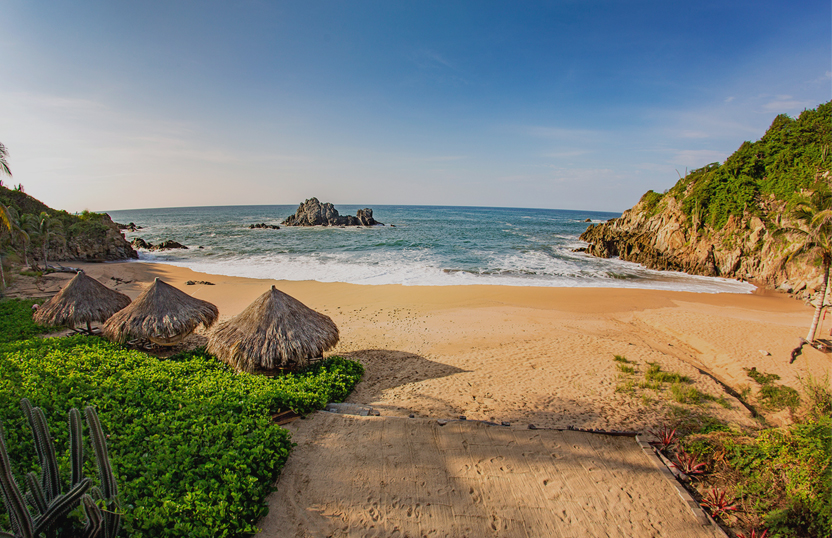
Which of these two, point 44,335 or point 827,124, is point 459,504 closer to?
point 44,335

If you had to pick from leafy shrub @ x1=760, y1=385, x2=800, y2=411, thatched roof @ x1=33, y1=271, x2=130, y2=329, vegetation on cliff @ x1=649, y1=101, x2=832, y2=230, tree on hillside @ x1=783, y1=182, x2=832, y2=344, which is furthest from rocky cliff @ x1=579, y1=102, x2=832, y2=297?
thatched roof @ x1=33, y1=271, x2=130, y2=329

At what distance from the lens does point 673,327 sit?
506 inches

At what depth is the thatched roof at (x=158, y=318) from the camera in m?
8.88

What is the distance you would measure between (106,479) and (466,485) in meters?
4.52

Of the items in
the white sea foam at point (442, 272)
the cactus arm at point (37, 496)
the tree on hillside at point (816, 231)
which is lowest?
the white sea foam at point (442, 272)

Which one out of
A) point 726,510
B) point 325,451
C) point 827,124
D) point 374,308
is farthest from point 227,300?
point 827,124

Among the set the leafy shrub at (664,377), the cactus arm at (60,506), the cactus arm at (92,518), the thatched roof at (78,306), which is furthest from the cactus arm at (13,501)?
the leafy shrub at (664,377)

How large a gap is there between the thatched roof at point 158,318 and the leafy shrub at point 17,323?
3109 mm

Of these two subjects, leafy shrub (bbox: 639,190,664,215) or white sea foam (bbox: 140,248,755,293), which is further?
leafy shrub (bbox: 639,190,664,215)

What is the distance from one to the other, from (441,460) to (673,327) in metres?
12.4

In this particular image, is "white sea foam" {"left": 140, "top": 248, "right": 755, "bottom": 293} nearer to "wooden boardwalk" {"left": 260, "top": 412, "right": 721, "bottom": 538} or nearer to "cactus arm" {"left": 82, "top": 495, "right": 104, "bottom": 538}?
"wooden boardwalk" {"left": 260, "top": 412, "right": 721, "bottom": 538}

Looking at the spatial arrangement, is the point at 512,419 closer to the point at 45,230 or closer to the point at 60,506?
the point at 60,506

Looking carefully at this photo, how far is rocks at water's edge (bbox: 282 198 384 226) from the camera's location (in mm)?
65250

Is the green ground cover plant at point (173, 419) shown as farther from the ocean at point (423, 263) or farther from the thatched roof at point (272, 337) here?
the ocean at point (423, 263)
